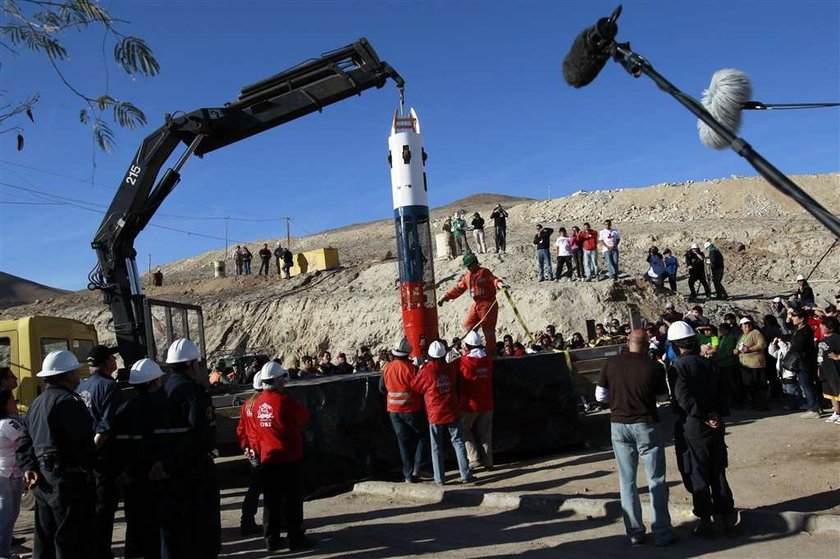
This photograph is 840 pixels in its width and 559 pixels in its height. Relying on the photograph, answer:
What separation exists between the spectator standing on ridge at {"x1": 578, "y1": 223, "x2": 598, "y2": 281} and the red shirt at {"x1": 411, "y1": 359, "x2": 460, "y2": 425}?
49.1 feet

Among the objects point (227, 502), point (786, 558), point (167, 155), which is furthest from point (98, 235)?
point (786, 558)

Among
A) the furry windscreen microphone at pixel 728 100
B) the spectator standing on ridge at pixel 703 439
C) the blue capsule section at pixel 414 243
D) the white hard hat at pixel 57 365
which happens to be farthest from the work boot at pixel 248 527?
the blue capsule section at pixel 414 243

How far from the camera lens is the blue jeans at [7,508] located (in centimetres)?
770

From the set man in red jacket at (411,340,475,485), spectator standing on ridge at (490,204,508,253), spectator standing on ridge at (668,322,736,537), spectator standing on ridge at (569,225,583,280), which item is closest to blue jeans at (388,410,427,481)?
man in red jacket at (411,340,475,485)

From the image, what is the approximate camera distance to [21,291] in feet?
295

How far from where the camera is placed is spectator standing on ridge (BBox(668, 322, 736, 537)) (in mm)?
7109

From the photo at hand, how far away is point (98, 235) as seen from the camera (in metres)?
13.9

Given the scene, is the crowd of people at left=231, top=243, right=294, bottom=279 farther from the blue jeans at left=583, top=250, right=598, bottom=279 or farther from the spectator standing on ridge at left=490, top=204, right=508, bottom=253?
the blue jeans at left=583, top=250, right=598, bottom=279

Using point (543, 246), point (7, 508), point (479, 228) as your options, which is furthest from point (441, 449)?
point (479, 228)

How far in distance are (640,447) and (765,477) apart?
9.59 feet

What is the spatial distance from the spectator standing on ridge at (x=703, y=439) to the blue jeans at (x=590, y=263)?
59.7 feet

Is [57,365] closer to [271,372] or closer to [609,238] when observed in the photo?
[271,372]

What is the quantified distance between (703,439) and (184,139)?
34.8 feet

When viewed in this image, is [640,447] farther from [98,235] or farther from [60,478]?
[98,235]
